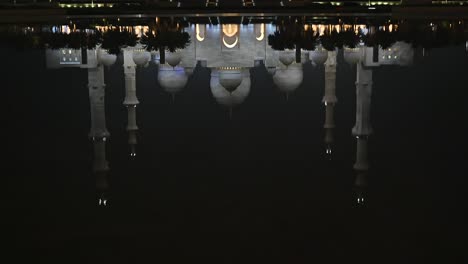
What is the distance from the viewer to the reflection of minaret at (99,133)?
6891mm

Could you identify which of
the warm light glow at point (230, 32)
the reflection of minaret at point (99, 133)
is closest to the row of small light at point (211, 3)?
the warm light glow at point (230, 32)

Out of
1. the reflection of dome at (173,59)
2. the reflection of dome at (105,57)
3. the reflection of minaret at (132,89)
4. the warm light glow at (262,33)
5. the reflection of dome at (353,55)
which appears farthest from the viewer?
the warm light glow at (262,33)

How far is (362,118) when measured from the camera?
33.0 feet

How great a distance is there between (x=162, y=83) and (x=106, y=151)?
5295 mm

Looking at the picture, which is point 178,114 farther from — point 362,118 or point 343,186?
point 343,186

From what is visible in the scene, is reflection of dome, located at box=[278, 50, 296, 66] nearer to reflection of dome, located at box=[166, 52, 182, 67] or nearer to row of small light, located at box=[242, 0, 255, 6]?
reflection of dome, located at box=[166, 52, 182, 67]

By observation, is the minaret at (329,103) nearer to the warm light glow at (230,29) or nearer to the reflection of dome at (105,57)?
the reflection of dome at (105,57)

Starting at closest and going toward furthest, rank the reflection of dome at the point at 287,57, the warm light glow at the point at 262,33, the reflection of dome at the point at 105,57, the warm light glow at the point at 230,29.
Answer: the reflection of dome at the point at 105,57 → the reflection of dome at the point at 287,57 → the warm light glow at the point at 262,33 → the warm light glow at the point at 230,29

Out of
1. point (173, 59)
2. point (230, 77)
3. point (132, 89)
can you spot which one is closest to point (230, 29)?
point (230, 77)

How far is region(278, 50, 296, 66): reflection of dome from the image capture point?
20305 millimetres

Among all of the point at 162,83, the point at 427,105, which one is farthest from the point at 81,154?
the point at 162,83

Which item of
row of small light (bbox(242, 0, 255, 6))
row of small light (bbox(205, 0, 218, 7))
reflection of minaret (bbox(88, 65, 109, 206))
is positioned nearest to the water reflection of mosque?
reflection of minaret (bbox(88, 65, 109, 206))

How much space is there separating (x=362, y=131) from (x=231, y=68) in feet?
50.4

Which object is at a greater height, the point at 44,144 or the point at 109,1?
the point at 109,1
